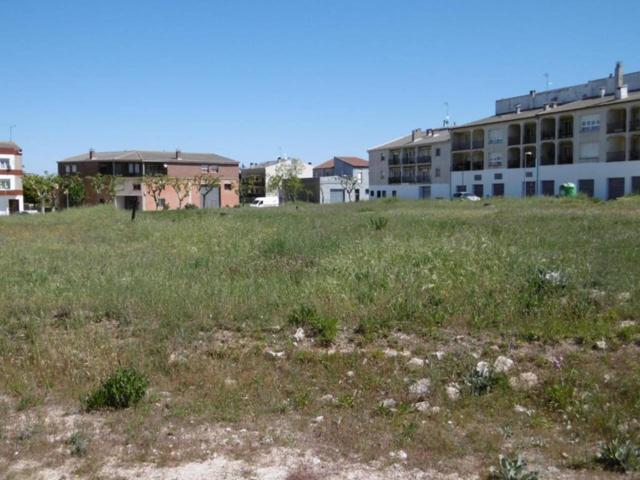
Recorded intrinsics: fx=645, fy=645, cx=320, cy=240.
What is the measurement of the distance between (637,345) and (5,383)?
7.51 m

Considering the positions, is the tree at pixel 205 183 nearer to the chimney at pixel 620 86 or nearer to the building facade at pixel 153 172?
the building facade at pixel 153 172

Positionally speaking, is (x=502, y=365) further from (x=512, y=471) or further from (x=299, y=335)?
(x=299, y=335)

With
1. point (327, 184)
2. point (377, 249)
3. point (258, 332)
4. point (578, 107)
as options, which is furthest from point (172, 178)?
point (258, 332)

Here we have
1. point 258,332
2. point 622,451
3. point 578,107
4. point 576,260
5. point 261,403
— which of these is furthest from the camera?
point 578,107

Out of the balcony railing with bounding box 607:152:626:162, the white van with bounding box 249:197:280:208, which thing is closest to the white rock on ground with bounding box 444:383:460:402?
the balcony railing with bounding box 607:152:626:162

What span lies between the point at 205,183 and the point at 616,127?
177 ft

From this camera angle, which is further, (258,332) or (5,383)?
(258,332)

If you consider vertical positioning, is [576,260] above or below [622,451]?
above

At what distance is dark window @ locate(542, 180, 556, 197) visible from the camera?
6788cm

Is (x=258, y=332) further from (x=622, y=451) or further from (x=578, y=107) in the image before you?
(x=578, y=107)

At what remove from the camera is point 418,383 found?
704cm

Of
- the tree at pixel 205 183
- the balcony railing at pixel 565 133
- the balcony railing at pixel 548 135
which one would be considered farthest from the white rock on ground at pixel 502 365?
the tree at pixel 205 183

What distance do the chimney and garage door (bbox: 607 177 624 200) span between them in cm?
840

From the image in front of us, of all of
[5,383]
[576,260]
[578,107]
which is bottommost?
[5,383]
